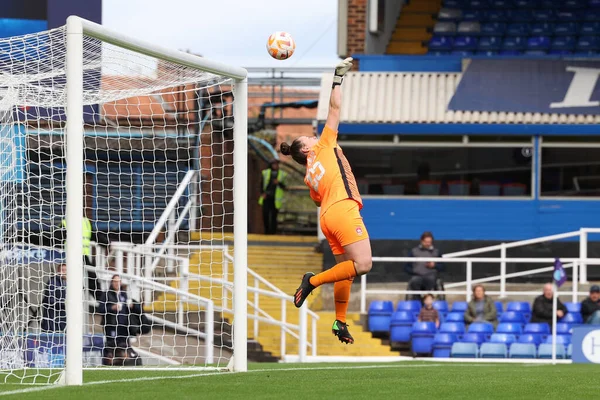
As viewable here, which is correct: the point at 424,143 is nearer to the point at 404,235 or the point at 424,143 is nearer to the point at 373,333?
the point at 404,235

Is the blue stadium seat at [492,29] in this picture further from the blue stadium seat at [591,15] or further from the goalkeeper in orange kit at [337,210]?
the goalkeeper in orange kit at [337,210]

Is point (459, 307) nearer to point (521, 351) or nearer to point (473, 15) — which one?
point (521, 351)

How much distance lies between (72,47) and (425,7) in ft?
60.4

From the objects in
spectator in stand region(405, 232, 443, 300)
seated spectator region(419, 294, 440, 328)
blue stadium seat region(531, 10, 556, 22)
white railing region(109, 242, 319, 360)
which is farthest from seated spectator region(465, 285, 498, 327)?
blue stadium seat region(531, 10, 556, 22)

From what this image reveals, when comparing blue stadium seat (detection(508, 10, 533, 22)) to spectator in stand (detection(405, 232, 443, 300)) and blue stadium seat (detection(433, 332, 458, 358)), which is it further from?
blue stadium seat (detection(433, 332, 458, 358))

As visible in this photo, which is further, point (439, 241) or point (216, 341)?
point (439, 241)

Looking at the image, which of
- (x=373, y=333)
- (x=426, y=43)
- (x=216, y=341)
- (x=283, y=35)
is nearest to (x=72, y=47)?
(x=283, y=35)

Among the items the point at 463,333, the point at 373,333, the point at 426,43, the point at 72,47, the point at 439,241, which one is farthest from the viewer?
the point at 426,43

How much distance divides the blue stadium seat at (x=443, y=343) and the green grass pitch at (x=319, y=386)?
7.26 meters

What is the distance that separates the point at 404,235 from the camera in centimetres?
2186

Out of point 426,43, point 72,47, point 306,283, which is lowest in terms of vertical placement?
point 306,283

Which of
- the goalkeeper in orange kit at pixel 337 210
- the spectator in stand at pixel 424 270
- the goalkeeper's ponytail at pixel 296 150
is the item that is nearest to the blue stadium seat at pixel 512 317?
the spectator in stand at pixel 424 270

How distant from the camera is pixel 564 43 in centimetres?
2430

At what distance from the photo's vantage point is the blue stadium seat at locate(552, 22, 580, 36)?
24.5 meters
